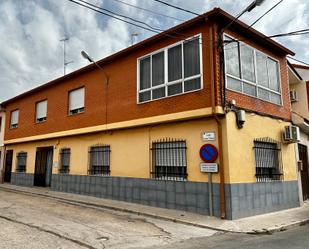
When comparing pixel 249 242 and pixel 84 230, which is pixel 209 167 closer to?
pixel 249 242

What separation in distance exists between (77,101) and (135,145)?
5.01 metres

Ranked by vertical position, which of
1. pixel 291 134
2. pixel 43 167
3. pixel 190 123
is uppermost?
pixel 190 123

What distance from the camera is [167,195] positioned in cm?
1001

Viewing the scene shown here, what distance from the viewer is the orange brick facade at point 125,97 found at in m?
9.36

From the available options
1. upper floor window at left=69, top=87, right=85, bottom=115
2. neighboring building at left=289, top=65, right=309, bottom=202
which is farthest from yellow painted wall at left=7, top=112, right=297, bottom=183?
upper floor window at left=69, top=87, right=85, bottom=115

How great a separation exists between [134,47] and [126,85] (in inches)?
62.0

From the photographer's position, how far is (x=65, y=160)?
1530 centimetres

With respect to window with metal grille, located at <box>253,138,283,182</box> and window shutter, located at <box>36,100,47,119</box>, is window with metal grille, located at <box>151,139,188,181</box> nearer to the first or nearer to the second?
window with metal grille, located at <box>253,138,283,182</box>

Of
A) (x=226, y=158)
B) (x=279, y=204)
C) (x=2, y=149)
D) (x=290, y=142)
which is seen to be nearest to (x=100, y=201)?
(x=226, y=158)

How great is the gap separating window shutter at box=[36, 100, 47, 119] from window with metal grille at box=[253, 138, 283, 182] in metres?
12.4

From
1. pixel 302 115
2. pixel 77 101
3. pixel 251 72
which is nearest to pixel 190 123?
pixel 251 72

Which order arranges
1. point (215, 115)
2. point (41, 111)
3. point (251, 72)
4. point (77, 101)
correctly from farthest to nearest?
point (41, 111)
point (77, 101)
point (251, 72)
point (215, 115)

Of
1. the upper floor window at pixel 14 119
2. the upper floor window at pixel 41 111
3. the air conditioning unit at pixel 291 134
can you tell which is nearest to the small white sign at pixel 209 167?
the air conditioning unit at pixel 291 134

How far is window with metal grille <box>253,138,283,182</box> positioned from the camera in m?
9.99
